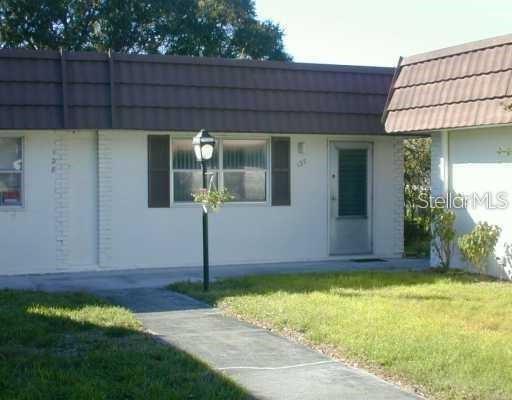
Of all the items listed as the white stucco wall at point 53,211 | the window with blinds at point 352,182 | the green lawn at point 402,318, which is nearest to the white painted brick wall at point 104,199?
the white stucco wall at point 53,211

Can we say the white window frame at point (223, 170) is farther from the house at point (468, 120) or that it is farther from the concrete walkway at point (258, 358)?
the concrete walkway at point (258, 358)

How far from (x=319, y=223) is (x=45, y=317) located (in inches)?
295

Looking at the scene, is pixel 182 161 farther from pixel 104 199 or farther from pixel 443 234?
pixel 443 234

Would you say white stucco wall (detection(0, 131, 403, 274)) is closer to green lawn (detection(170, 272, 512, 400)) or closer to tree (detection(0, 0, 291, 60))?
green lawn (detection(170, 272, 512, 400))

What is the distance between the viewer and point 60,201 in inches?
544

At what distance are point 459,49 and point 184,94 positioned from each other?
466 centimetres

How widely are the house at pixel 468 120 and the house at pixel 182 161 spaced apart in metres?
1.50

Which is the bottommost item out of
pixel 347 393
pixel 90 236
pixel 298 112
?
pixel 347 393

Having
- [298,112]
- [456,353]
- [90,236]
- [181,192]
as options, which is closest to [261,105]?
[298,112]

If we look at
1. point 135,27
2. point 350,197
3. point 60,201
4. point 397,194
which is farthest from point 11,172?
point 135,27

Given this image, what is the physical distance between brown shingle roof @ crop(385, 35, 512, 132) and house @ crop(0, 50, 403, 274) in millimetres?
1336

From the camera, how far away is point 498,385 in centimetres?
647

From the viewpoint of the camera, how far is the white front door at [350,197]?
621 inches

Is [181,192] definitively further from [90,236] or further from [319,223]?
[319,223]
